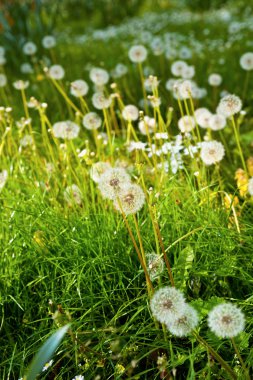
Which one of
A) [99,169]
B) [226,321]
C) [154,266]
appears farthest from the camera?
[99,169]

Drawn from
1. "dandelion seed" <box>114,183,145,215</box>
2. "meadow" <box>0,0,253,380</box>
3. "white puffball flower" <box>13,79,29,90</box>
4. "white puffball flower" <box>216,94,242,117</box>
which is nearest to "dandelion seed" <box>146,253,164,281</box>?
"meadow" <box>0,0,253,380</box>

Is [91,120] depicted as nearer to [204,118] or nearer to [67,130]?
[67,130]

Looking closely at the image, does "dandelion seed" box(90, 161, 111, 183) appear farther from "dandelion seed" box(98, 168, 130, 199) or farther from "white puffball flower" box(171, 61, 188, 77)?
"white puffball flower" box(171, 61, 188, 77)

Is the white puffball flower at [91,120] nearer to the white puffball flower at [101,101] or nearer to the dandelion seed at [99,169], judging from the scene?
the white puffball flower at [101,101]

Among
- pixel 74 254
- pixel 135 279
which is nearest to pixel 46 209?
pixel 74 254

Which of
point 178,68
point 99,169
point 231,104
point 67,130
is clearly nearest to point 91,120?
point 67,130
